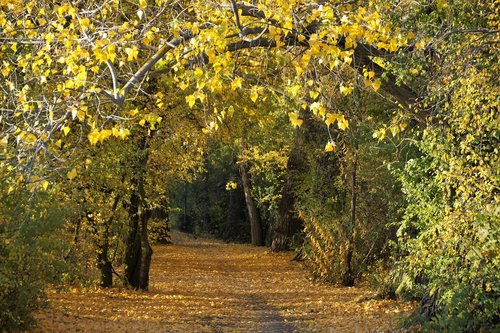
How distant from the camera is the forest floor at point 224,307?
12219 millimetres

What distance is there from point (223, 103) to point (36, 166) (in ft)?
21.9

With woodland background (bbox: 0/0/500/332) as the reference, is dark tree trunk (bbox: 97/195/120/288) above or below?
below

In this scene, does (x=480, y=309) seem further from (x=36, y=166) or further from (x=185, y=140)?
(x=185, y=140)

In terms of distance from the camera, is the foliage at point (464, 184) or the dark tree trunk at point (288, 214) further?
the dark tree trunk at point (288, 214)

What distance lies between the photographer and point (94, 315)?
1332 cm

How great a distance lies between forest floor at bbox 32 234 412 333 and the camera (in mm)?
12219

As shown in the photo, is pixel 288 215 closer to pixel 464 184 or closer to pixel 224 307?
pixel 224 307

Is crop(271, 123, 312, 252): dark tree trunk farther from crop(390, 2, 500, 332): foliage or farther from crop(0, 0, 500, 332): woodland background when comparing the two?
crop(390, 2, 500, 332): foliage

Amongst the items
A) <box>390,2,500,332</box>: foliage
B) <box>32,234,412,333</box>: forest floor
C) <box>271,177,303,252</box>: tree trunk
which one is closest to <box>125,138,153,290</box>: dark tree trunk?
<box>32,234,412,333</box>: forest floor

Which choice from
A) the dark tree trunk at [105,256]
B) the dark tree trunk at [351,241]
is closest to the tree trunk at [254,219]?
the dark tree trunk at [351,241]

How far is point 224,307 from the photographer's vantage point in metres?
15.1

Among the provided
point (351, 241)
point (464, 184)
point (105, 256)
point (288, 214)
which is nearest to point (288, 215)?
point (288, 214)

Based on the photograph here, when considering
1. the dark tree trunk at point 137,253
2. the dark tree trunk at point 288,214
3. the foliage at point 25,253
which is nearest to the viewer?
the foliage at point 25,253

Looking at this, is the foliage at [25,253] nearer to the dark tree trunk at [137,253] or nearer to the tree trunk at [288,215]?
the dark tree trunk at [137,253]
